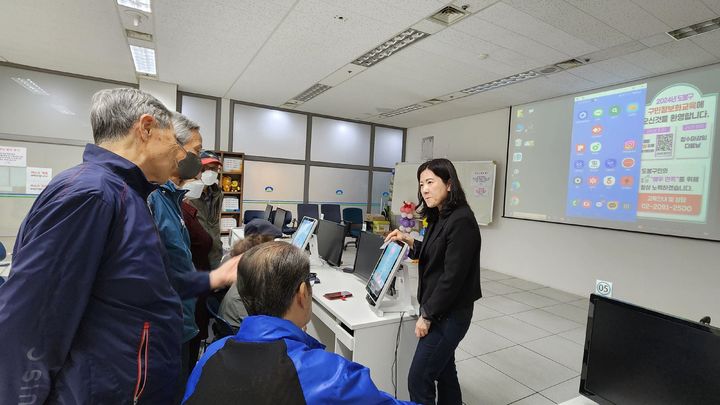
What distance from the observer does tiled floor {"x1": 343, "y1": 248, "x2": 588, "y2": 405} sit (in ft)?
8.46

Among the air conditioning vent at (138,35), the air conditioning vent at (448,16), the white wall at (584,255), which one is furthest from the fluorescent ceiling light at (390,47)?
the white wall at (584,255)

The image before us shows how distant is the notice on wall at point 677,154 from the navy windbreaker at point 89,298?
506cm

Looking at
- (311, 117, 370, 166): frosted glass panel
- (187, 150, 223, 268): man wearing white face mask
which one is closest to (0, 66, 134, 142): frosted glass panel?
(187, 150, 223, 268): man wearing white face mask

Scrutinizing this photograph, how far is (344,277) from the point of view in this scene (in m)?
2.91

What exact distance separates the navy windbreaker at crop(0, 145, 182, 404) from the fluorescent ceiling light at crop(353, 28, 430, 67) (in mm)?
3181

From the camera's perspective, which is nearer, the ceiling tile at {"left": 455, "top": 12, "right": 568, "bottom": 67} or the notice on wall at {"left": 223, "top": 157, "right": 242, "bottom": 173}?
the ceiling tile at {"left": 455, "top": 12, "right": 568, "bottom": 67}

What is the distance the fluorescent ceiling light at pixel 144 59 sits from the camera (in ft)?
13.8

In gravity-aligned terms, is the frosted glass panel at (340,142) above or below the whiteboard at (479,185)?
above

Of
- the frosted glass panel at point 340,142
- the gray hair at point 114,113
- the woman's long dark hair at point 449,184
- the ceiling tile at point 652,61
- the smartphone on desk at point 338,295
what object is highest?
the ceiling tile at point 652,61

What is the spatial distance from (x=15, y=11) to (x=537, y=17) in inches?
193

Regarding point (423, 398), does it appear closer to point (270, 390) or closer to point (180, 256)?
point (270, 390)

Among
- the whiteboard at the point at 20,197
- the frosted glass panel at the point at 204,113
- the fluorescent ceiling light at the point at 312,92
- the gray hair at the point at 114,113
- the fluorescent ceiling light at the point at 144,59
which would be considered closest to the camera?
the gray hair at the point at 114,113

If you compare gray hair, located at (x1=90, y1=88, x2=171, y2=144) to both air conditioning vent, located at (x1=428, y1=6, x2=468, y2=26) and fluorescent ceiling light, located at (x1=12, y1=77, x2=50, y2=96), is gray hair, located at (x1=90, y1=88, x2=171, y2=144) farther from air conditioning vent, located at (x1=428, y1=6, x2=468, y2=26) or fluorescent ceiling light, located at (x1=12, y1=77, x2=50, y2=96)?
fluorescent ceiling light, located at (x1=12, y1=77, x2=50, y2=96)

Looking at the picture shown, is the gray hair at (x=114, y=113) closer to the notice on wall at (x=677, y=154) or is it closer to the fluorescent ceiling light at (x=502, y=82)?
the fluorescent ceiling light at (x=502, y=82)
